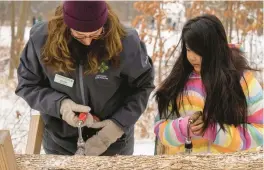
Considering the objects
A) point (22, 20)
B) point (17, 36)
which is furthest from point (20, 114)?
point (22, 20)

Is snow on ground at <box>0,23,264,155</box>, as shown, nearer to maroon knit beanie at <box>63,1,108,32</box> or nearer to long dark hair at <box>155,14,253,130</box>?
long dark hair at <box>155,14,253,130</box>

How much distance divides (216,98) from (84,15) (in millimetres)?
551

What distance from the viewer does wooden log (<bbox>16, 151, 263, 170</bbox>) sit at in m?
1.00

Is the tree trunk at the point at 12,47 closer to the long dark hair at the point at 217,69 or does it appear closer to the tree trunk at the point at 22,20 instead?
the tree trunk at the point at 22,20

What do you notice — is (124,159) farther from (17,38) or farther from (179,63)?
(17,38)

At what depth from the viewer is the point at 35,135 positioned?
1580mm

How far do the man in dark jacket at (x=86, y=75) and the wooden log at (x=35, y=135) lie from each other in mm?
28

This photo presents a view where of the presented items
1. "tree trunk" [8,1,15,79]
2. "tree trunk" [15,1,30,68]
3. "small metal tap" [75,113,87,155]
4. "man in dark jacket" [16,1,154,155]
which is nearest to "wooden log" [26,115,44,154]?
"man in dark jacket" [16,1,154,155]

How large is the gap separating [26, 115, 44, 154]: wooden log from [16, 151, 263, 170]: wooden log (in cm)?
49

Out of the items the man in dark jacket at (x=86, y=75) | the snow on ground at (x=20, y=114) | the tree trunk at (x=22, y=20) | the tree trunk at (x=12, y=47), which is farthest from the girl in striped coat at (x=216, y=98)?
the tree trunk at (x=22, y=20)

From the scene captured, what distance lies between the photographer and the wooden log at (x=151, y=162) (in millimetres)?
997

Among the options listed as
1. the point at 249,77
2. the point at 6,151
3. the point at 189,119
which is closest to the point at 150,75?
the point at 189,119

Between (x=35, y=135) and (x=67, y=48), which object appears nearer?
(x=67, y=48)

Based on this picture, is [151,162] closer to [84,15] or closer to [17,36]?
[84,15]
